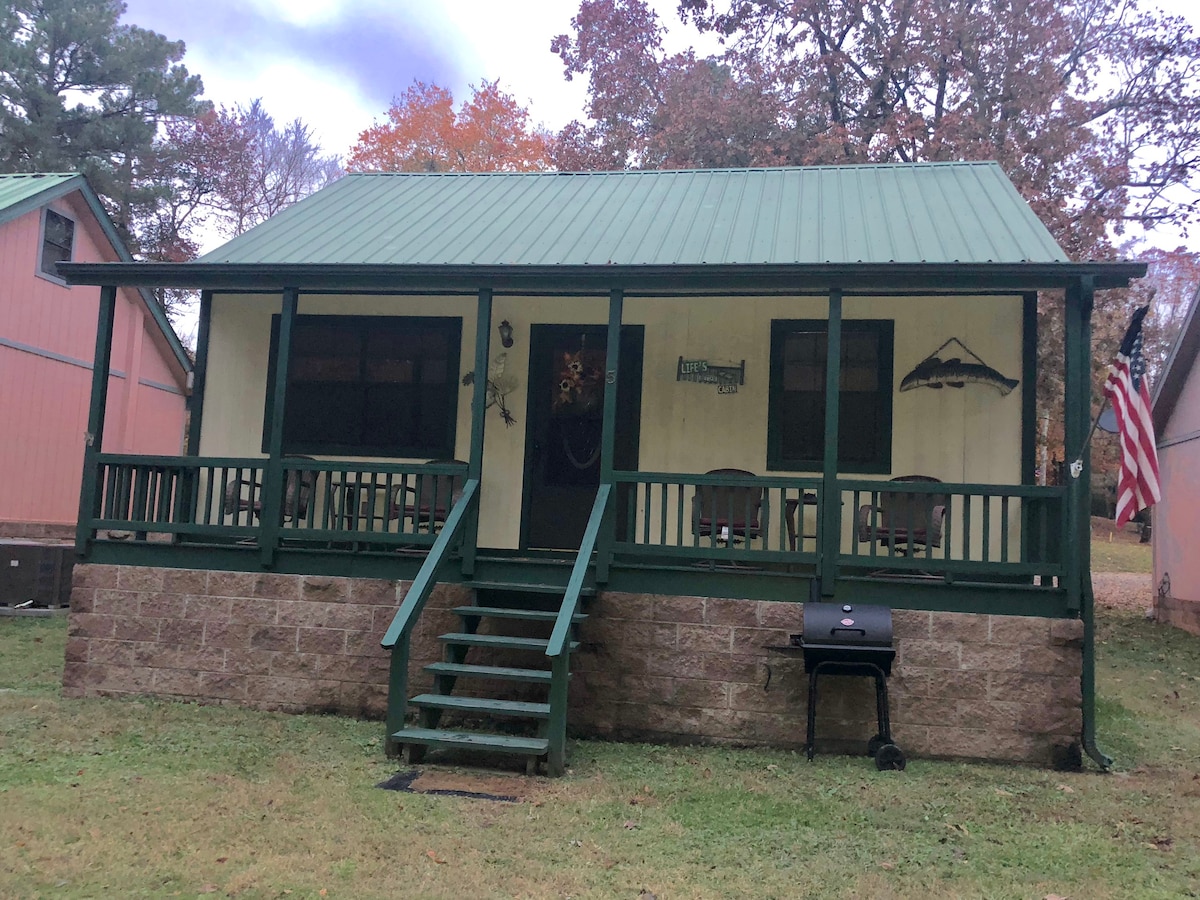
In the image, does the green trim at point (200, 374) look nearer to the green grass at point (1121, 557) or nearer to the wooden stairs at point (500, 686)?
the wooden stairs at point (500, 686)

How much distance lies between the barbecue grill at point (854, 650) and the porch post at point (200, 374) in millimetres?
5755

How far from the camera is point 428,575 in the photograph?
6.52 m

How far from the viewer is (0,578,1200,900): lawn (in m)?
4.14

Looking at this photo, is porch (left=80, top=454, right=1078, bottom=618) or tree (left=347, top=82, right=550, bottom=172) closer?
porch (left=80, top=454, right=1078, bottom=618)

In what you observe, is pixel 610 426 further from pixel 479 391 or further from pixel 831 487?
pixel 831 487

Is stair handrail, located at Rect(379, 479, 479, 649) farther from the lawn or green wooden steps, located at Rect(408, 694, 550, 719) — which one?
the lawn

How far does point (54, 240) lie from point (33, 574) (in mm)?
5753

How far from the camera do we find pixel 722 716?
6.68 meters

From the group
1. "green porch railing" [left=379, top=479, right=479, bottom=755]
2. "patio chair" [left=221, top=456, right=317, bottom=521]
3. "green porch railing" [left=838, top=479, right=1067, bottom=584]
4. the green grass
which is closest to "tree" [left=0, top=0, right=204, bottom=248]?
"patio chair" [left=221, top=456, right=317, bottom=521]

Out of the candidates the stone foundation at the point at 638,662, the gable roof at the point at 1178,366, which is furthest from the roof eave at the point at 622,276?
the gable roof at the point at 1178,366

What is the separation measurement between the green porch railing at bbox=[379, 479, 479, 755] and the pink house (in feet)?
27.9

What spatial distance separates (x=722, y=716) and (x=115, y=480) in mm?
4953

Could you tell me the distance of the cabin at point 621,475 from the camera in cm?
650

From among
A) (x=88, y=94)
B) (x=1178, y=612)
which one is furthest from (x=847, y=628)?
(x=88, y=94)
